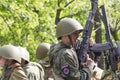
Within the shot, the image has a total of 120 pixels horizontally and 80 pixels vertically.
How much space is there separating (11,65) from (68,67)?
165cm

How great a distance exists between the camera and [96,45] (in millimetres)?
6207

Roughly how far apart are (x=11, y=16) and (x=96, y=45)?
282 inches

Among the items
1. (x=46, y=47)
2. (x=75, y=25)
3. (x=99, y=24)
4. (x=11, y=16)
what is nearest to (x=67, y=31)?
(x=75, y=25)

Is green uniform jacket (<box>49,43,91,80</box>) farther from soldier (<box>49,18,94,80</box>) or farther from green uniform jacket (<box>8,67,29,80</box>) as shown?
green uniform jacket (<box>8,67,29,80</box>)

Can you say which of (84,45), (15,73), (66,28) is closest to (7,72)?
(15,73)

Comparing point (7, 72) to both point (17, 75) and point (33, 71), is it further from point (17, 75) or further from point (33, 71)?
point (33, 71)

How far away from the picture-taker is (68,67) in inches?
208

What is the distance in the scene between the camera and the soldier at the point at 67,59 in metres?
5.28

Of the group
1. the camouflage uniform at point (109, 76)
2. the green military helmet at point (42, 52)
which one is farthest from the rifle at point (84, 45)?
the green military helmet at point (42, 52)

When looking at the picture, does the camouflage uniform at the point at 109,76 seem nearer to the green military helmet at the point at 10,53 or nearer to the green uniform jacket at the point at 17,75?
the green uniform jacket at the point at 17,75

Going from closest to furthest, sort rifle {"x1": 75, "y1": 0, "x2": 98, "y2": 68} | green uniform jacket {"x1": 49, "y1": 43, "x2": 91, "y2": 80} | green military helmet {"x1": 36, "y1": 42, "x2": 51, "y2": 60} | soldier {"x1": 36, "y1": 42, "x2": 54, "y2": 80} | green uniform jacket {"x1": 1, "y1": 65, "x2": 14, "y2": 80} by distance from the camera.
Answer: green uniform jacket {"x1": 49, "y1": 43, "x2": 91, "y2": 80}
rifle {"x1": 75, "y1": 0, "x2": 98, "y2": 68}
green uniform jacket {"x1": 1, "y1": 65, "x2": 14, "y2": 80}
soldier {"x1": 36, "y1": 42, "x2": 54, "y2": 80}
green military helmet {"x1": 36, "y1": 42, "x2": 51, "y2": 60}

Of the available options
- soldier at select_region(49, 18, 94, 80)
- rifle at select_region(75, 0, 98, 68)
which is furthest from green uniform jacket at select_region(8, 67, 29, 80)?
rifle at select_region(75, 0, 98, 68)

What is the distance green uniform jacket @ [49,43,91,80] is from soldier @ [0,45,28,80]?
1206mm

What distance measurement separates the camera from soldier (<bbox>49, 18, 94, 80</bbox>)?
5.28 metres
